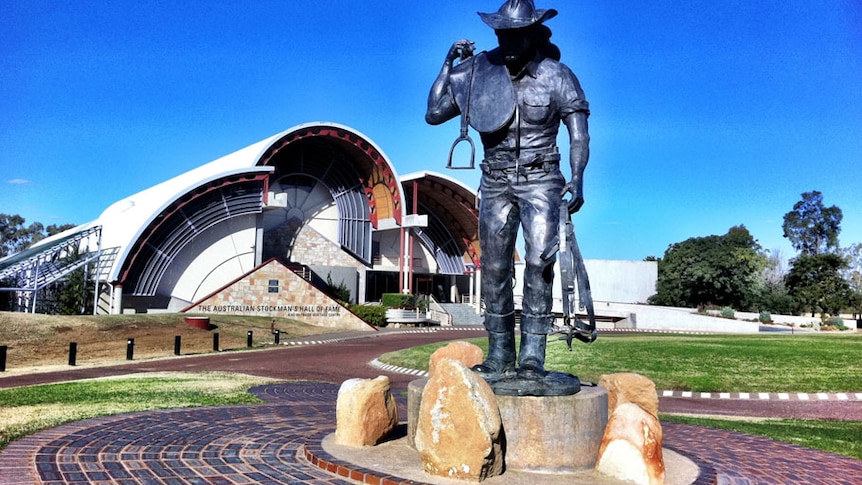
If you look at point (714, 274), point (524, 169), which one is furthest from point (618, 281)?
point (524, 169)

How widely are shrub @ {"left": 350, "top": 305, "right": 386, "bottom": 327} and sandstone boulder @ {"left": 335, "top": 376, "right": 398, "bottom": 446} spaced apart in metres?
30.2

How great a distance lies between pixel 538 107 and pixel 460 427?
299cm

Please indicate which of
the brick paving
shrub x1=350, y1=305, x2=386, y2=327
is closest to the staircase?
shrub x1=350, y1=305, x2=386, y2=327

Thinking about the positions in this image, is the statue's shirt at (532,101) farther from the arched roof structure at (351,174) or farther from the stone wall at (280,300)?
the arched roof structure at (351,174)

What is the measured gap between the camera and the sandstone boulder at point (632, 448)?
4.80m

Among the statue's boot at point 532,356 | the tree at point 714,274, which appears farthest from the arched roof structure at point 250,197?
the statue's boot at point 532,356

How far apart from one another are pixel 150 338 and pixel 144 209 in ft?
55.4

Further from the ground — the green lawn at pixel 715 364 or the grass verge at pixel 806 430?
the green lawn at pixel 715 364

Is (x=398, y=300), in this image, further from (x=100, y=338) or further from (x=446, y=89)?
(x=446, y=89)

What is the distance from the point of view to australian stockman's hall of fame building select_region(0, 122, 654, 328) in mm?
32750

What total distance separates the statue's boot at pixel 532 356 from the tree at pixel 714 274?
53.7 m

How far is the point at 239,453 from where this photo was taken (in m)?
5.43

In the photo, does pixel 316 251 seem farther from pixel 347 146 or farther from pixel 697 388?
pixel 697 388

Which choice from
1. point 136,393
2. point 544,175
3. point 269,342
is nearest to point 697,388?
point 544,175
